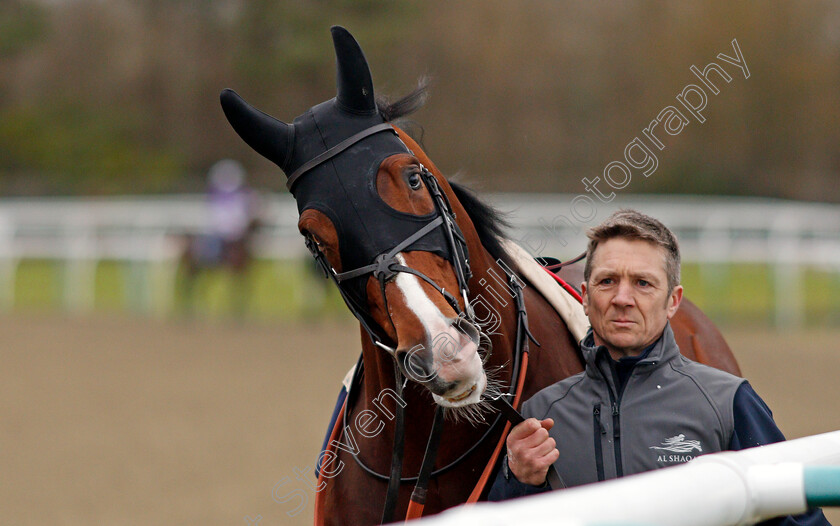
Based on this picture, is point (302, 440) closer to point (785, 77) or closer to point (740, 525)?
point (740, 525)

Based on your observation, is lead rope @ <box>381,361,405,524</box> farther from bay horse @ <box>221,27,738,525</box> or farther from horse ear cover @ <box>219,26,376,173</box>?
horse ear cover @ <box>219,26,376,173</box>

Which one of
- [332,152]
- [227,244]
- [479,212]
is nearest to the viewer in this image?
[332,152]

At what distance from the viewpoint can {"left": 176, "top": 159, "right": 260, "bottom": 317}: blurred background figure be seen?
43.1 ft

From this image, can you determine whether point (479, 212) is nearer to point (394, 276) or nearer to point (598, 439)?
point (394, 276)

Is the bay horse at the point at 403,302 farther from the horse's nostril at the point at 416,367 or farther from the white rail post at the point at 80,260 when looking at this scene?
the white rail post at the point at 80,260

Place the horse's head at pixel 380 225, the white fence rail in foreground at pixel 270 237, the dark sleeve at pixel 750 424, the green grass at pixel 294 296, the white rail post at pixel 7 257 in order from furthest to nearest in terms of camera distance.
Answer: the white rail post at pixel 7 257, the white fence rail in foreground at pixel 270 237, the green grass at pixel 294 296, the horse's head at pixel 380 225, the dark sleeve at pixel 750 424

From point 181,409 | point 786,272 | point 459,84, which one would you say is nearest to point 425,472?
point 181,409

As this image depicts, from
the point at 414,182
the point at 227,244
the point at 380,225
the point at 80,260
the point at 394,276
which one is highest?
the point at 80,260

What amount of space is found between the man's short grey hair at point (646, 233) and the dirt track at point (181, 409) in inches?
127

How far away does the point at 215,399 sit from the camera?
7.80 metres

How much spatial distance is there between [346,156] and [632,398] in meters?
0.91

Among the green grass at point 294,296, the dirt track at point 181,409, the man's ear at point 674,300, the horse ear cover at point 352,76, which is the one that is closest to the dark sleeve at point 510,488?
the man's ear at point 674,300

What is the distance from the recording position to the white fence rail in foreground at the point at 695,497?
3.28 feet

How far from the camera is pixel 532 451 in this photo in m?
1.95
